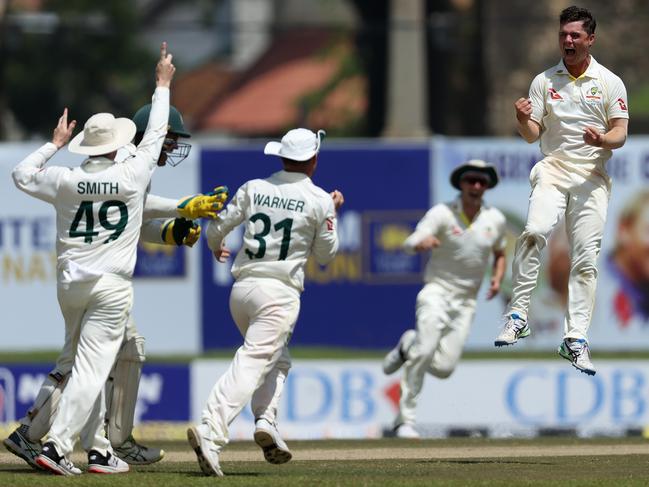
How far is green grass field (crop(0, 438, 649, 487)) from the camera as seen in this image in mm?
10211

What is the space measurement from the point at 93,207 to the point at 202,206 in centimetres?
81

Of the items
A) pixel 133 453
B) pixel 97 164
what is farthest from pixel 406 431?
pixel 97 164

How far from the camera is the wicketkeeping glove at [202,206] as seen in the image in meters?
11.2

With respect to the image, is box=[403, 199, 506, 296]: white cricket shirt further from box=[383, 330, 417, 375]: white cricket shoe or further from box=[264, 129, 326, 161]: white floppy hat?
box=[264, 129, 326, 161]: white floppy hat

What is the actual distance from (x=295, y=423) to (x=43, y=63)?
32.4 meters

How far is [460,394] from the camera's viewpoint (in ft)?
58.3

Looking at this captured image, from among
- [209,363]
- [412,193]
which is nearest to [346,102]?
[412,193]

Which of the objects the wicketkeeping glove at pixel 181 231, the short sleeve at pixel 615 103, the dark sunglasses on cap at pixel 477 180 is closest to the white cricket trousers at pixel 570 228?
the short sleeve at pixel 615 103

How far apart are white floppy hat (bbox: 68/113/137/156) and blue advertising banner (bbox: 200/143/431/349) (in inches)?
399

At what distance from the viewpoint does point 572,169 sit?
1167cm

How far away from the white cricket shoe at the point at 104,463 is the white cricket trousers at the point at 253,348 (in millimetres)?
715

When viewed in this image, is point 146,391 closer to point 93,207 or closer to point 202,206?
point 202,206

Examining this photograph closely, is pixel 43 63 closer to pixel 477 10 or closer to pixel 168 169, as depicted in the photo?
pixel 477 10

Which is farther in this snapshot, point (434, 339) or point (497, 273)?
point (497, 273)
